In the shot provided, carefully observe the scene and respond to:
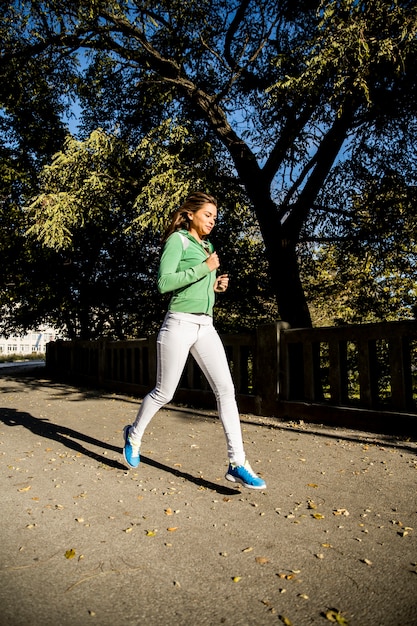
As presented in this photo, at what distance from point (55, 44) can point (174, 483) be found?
10.4 meters

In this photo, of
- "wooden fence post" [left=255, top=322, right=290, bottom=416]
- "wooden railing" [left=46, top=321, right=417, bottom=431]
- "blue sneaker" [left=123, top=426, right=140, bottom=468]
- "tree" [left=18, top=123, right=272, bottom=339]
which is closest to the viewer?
"blue sneaker" [left=123, top=426, right=140, bottom=468]

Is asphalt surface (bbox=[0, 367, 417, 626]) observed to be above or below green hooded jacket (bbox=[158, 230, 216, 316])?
below

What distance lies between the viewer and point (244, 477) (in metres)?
3.63

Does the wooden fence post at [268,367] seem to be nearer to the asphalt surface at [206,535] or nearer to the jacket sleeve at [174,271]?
the asphalt surface at [206,535]

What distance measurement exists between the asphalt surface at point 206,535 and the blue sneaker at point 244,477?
9 cm

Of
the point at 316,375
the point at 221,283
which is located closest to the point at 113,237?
the point at 316,375

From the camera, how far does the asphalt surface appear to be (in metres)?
2.11

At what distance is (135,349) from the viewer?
1118cm

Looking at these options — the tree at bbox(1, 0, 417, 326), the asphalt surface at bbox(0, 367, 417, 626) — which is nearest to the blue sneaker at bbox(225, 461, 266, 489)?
the asphalt surface at bbox(0, 367, 417, 626)

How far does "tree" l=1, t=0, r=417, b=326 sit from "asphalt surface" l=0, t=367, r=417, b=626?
569 centimetres

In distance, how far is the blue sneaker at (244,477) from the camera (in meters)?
3.60

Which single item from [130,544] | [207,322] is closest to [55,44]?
[207,322]

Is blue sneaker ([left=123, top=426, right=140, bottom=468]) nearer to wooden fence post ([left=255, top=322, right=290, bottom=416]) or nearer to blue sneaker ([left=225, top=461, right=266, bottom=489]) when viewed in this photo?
blue sneaker ([left=225, top=461, right=266, bottom=489])

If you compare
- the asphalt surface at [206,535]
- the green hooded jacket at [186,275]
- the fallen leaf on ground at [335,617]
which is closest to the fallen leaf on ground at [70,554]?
the asphalt surface at [206,535]
